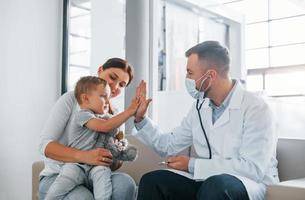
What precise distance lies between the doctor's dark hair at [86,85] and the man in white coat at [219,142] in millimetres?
216

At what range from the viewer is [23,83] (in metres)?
Answer: 3.33

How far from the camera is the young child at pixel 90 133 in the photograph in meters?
1.62

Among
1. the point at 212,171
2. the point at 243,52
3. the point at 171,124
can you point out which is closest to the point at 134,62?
the point at 171,124

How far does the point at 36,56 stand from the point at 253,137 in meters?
2.41

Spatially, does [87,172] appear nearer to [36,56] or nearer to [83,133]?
[83,133]

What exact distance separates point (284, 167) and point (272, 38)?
4.36 meters

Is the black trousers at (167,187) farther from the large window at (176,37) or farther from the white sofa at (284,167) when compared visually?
the large window at (176,37)

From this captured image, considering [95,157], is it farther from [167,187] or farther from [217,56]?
[217,56]

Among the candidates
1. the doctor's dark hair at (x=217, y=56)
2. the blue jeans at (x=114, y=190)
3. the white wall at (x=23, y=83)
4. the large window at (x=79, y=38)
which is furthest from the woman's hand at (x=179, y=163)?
the large window at (x=79, y=38)

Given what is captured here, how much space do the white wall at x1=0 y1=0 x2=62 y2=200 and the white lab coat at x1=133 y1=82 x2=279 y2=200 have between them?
195 centimetres

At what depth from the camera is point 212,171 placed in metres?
1.58

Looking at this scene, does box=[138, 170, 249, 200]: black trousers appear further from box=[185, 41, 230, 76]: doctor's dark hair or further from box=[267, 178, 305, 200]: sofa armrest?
box=[185, 41, 230, 76]: doctor's dark hair

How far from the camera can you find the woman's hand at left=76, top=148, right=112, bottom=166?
1.63 m

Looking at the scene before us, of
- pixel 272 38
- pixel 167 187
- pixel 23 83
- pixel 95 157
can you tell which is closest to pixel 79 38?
pixel 23 83
